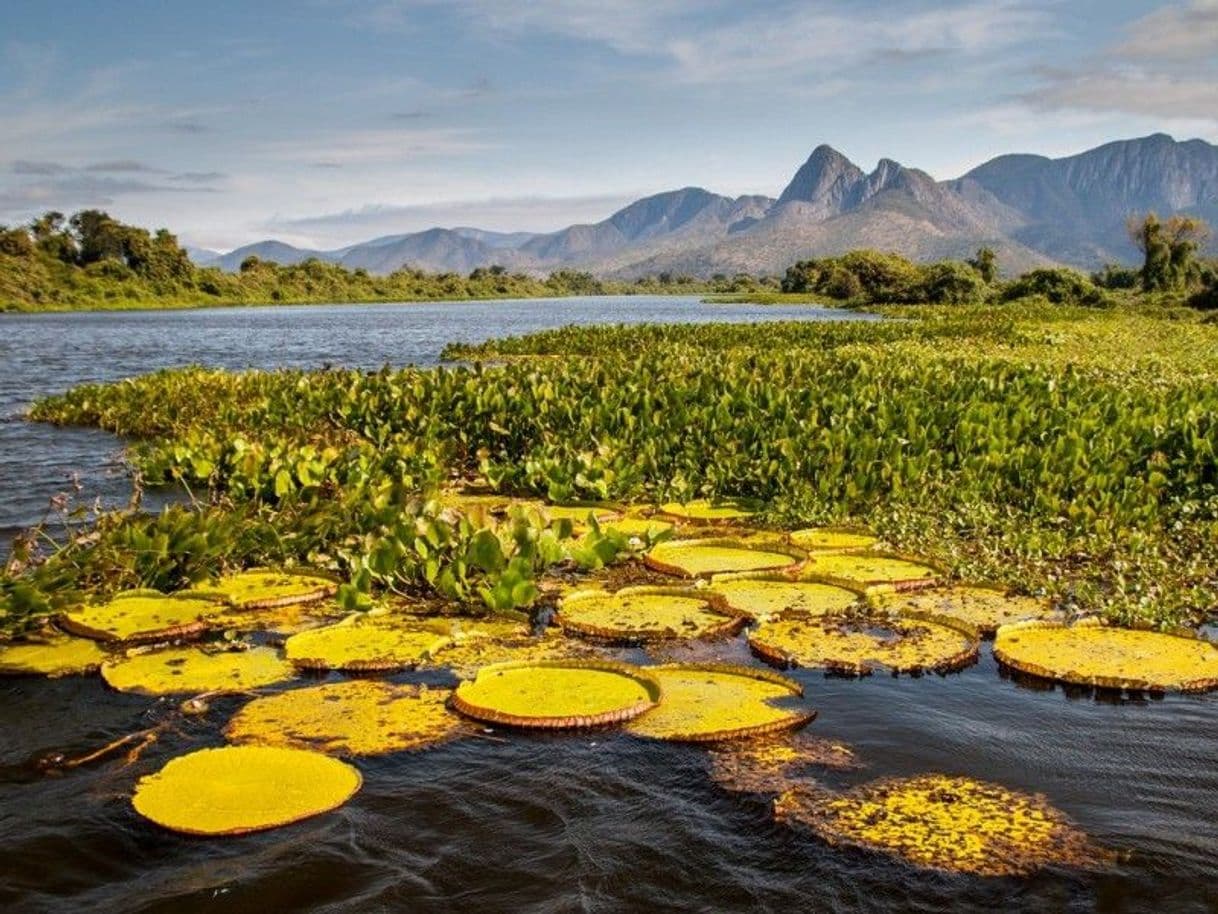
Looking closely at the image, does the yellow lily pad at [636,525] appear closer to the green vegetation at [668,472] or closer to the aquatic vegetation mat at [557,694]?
the green vegetation at [668,472]

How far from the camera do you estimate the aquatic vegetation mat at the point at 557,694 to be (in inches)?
192

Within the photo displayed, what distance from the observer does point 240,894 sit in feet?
11.7

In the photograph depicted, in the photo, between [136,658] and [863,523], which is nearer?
[136,658]

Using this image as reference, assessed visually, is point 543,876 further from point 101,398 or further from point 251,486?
point 101,398

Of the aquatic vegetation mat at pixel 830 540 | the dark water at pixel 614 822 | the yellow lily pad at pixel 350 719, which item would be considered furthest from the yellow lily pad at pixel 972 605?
the yellow lily pad at pixel 350 719

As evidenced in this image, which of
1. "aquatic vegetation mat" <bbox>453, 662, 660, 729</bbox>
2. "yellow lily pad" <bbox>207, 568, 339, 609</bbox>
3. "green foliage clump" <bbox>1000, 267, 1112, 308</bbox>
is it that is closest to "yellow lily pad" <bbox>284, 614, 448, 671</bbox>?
"aquatic vegetation mat" <bbox>453, 662, 660, 729</bbox>

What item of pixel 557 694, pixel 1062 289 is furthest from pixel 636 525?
pixel 1062 289

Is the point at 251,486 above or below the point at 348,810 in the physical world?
above

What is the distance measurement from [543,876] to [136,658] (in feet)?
10.1

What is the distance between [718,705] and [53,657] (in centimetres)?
363

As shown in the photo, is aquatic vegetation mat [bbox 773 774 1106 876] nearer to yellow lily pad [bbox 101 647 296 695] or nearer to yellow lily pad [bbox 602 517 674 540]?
yellow lily pad [bbox 101 647 296 695]

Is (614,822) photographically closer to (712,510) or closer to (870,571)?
(870,571)

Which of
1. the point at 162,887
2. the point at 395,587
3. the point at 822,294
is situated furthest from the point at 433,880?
the point at 822,294

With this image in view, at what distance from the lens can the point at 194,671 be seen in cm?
550
